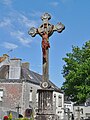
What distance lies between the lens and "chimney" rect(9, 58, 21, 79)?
41.5 metres

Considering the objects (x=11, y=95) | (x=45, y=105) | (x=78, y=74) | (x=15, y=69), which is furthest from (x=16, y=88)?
(x=45, y=105)

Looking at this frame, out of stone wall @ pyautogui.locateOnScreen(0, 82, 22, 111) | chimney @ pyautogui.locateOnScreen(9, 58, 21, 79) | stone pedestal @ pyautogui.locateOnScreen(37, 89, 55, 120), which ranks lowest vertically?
stone pedestal @ pyautogui.locateOnScreen(37, 89, 55, 120)

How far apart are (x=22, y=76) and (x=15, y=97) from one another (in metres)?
3.20

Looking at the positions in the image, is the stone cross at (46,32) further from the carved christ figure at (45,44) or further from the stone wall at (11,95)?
the stone wall at (11,95)

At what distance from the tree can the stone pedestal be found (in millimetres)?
25539

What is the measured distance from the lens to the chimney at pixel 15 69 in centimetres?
4147

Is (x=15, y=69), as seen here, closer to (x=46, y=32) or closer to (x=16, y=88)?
(x=16, y=88)

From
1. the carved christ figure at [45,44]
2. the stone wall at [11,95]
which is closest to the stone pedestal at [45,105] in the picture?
the carved christ figure at [45,44]

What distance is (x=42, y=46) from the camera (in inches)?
475

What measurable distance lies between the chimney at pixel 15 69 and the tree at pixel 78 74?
658cm

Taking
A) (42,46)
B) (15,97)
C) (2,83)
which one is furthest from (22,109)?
(42,46)

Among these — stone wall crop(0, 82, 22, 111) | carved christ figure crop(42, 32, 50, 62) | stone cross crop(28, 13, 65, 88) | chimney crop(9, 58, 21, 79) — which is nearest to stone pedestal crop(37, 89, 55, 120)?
stone cross crop(28, 13, 65, 88)

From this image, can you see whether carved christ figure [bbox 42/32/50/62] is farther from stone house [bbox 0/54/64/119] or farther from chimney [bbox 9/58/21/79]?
chimney [bbox 9/58/21/79]

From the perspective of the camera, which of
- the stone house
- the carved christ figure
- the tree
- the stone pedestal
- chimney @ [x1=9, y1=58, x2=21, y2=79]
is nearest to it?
the stone pedestal
